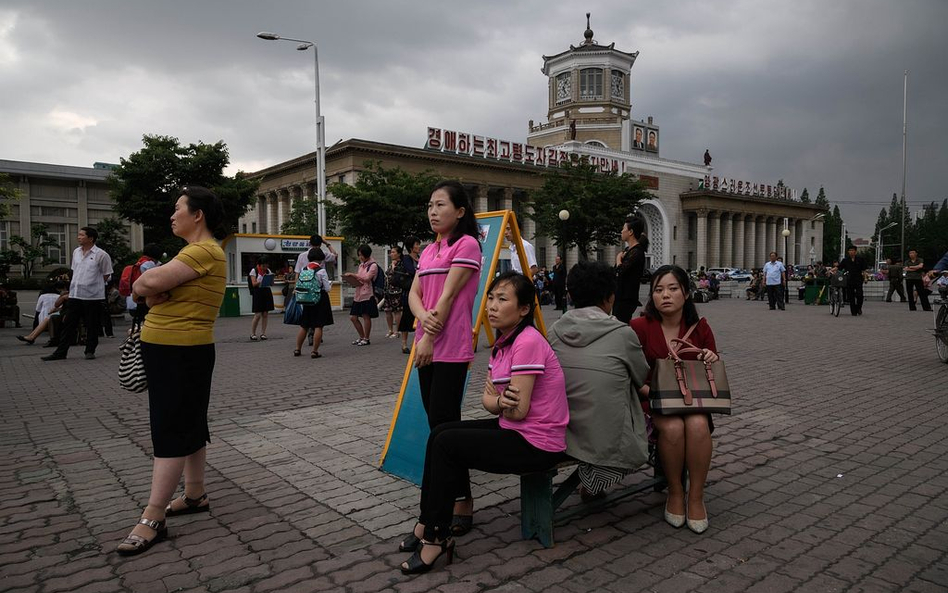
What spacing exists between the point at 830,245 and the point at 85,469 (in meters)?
131

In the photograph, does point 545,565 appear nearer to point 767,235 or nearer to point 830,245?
point 767,235

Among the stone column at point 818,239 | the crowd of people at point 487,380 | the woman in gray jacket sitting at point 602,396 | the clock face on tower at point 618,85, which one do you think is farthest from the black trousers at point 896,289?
the stone column at point 818,239

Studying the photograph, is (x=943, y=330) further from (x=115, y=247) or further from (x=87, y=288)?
(x=115, y=247)

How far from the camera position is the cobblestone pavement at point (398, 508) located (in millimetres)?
2963

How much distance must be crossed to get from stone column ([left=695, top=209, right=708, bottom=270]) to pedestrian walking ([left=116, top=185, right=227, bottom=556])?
3112 inches

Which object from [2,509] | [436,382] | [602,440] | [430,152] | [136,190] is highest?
[430,152]

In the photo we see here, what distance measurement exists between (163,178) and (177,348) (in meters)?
37.0

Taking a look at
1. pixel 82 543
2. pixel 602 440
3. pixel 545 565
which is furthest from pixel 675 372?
pixel 82 543

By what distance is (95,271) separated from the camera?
10188 millimetres

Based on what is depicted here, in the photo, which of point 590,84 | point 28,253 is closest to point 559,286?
point 28,253

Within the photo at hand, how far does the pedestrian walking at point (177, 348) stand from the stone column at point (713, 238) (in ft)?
269

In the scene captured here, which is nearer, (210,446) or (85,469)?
(85,469)

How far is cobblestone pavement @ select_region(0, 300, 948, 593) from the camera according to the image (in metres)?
2.96

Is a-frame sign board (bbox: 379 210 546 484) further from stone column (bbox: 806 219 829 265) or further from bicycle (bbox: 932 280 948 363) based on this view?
stone column (bbox: 806 219 829 265)
